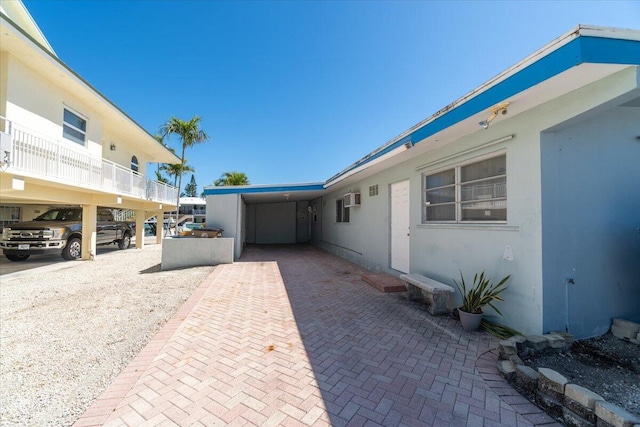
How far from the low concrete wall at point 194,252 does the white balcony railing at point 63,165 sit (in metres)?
3.72

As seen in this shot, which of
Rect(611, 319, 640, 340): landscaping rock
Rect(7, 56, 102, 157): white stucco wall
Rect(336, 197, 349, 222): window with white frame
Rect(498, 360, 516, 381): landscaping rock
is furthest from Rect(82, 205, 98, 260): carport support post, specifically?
Rect(611, 319, 640, 340): landscaping rock

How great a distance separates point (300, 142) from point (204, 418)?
2236cm

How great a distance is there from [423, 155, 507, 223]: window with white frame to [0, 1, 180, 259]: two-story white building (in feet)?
33.2

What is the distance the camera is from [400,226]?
22.7ft

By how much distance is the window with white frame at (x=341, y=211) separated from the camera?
11.3 meters

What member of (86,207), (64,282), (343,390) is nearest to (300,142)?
(86,207)

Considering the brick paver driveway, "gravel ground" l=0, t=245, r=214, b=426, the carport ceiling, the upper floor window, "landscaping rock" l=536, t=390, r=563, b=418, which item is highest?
the upper floor window

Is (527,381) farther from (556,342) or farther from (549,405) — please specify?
(556,342)

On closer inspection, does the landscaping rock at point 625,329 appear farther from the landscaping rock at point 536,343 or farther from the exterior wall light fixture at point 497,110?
the exterior wall light fixture at point 497,110

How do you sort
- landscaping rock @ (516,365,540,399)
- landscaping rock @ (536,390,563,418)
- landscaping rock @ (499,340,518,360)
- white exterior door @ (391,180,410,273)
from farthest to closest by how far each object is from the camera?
white exterior door @ (391,180,410,273) → landscaping rock @ (499,340,518,360) → landscaping rock @ (516,365,540,399) → landscaping rock @ (536,390,563,418)

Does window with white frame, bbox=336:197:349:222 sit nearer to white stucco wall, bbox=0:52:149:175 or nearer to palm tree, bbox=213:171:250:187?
white stucco wall, bbox=0:52:149:175

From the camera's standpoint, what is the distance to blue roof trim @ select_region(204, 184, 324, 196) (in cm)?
1121

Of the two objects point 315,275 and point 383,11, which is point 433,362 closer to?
point 315,275

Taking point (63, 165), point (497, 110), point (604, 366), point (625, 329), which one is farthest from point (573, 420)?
point (63, 165)
